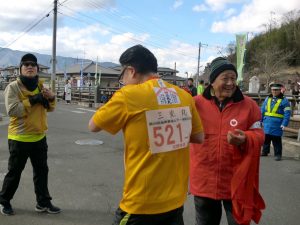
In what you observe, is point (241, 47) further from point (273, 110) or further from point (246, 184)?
point (246, 184)

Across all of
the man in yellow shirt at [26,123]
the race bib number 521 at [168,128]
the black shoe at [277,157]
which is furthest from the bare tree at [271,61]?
the race bib number 521 at [168,128]

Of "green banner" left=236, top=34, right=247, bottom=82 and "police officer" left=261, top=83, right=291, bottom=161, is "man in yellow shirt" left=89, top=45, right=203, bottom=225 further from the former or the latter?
"green banner" left=236, top=34, right=247, bottom=82

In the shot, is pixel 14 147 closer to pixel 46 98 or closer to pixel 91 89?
pixel 46 98

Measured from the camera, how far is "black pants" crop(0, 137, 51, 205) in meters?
4.58

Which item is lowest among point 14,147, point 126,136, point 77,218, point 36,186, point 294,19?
point 77,218

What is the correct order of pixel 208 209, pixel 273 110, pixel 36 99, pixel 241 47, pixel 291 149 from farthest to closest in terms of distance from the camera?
pixel 241 47
pixel 291 149
pixel 273 110
pixel 36 99
pixel 208 209

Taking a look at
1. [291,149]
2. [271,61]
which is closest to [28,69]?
[291,149]

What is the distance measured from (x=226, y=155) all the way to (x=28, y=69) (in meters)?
2.58

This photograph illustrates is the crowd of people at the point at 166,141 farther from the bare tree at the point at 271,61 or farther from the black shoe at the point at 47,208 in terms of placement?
the bare tree at the point at 271,61

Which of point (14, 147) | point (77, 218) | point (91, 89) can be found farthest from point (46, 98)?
point (91, 89)

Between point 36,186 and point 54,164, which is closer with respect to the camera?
point 36,186

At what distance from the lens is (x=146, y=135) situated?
2271 millimetres

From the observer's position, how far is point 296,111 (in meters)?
13.1

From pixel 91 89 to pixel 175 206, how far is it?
22868mm
